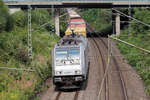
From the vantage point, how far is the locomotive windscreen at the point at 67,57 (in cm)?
2233

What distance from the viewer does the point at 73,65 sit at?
22.3 m

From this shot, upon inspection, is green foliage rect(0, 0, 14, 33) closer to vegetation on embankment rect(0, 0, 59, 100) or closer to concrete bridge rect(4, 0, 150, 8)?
vegetation on embankment rect(0, 0, 59, 100)

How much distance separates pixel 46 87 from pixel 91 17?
6294 cm

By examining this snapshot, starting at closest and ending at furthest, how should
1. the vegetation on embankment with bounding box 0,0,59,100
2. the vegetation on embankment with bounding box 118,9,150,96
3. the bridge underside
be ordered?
the vegetation on embankment with bounding box 0,0,59,100 < the vegetation on embankment with bounding box 118,9,150,96 < the bridge underside

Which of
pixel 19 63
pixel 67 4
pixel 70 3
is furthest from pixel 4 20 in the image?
pixel 67 4

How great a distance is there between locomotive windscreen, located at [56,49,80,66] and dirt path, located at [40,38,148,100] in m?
2.37

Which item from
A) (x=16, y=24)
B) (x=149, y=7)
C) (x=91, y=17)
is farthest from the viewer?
(x=91, y=17)

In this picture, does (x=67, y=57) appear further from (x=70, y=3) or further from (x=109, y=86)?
(x=70, y=3)

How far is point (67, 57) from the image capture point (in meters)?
22.5

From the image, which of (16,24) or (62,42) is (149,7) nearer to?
(16,24)

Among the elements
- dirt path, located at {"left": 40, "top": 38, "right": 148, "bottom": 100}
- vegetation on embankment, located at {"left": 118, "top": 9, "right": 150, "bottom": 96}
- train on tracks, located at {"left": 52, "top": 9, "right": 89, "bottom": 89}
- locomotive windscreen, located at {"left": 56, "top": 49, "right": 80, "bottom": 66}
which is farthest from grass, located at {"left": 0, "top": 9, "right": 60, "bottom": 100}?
vegetation on embankment, located at {"left": 118, "top": 9, "right": 150, "bottom": 96}

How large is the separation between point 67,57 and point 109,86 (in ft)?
15.2

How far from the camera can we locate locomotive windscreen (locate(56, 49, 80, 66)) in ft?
73.3

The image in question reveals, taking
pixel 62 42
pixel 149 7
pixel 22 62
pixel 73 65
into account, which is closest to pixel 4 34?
pixel 22 62
